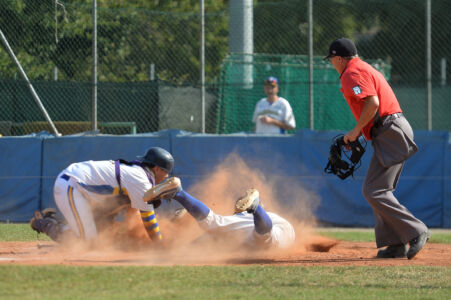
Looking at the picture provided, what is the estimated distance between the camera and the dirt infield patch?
659cm

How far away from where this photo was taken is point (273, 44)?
59.0ft

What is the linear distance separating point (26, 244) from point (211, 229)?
2.47m

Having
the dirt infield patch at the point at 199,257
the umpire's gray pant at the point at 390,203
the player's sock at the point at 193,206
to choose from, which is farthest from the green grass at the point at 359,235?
the player's sock at the point at 193,206

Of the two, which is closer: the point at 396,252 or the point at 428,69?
the point at 396,252

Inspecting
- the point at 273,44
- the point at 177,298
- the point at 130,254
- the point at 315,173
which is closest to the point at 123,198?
the point at 130,254

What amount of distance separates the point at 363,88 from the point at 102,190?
288cm

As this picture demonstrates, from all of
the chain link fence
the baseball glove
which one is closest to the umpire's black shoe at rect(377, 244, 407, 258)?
the baseball glove

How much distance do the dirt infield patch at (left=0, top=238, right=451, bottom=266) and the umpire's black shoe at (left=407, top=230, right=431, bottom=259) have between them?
10 cm

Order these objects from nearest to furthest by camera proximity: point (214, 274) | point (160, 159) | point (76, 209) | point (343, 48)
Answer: point (214, 274) < point (76, 209) < point (160, 159) < point (343, 48)

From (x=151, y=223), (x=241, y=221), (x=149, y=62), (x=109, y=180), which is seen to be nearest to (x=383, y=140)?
(x=241, y=221)

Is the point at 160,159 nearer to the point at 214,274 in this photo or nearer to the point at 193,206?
the point at 193,206

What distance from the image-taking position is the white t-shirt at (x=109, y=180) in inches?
271

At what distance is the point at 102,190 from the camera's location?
707 centimetres

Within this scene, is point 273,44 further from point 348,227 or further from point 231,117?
point 348,227
